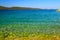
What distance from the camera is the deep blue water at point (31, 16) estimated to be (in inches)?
97.2

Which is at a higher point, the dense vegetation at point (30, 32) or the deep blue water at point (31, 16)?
the deep blue water at point (31, 16)

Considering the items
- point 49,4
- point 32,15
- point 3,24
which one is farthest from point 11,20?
point 49,4

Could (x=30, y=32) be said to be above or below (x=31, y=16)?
below

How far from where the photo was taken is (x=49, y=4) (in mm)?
2514

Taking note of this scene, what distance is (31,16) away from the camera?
250 cm

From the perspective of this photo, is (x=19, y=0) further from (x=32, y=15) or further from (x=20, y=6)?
(x=32, y=15)

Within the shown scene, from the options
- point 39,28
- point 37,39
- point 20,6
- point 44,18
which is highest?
point 20,6

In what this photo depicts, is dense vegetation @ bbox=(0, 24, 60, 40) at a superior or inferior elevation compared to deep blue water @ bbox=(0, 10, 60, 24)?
inferior

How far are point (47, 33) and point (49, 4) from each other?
1.64ft

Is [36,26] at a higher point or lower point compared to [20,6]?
lower

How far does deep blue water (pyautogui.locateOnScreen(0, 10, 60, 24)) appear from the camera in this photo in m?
2.47

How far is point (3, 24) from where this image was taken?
8.23 ft

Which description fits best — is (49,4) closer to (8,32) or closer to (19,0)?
(19,0)

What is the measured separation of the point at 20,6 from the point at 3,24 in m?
0.43
